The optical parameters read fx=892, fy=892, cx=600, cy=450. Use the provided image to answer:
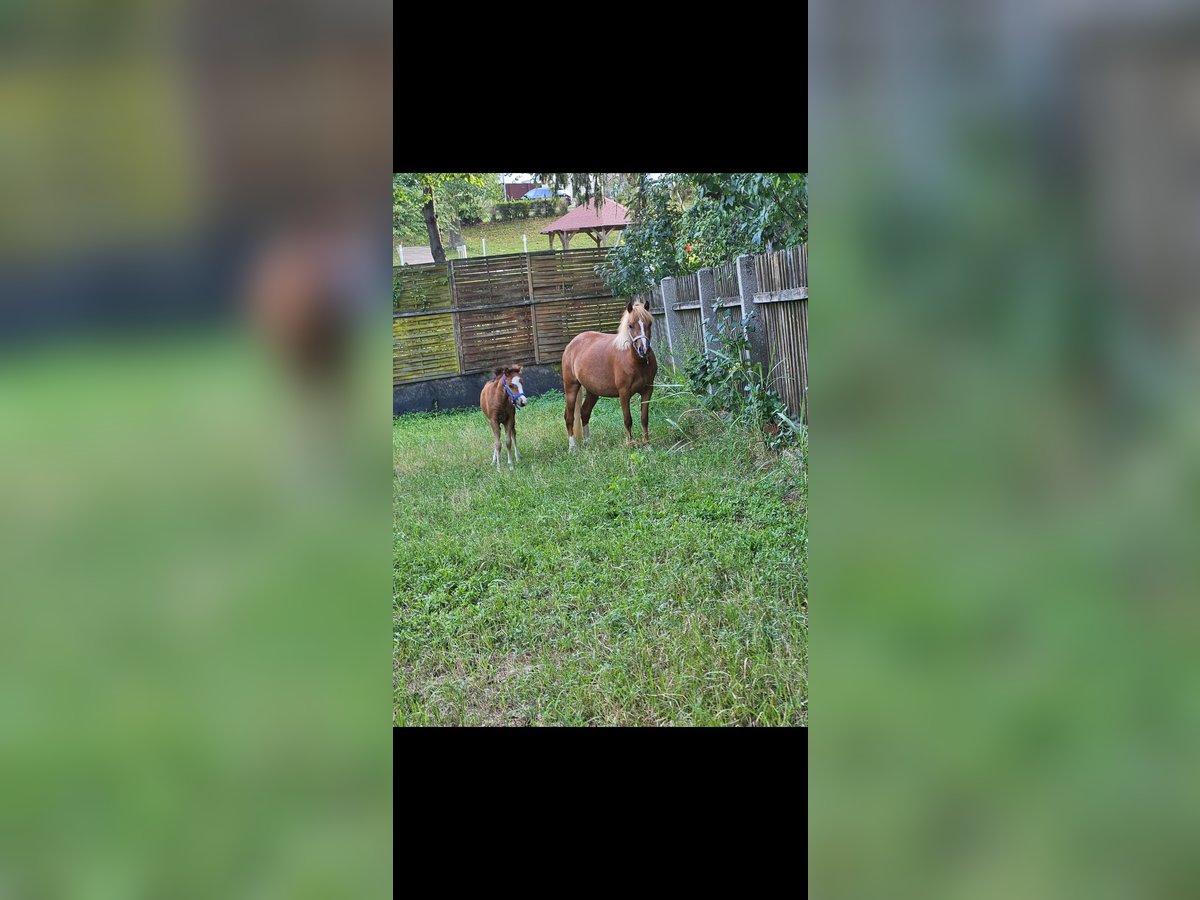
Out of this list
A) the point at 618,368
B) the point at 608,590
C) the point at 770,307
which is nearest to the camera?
the point at 608,590

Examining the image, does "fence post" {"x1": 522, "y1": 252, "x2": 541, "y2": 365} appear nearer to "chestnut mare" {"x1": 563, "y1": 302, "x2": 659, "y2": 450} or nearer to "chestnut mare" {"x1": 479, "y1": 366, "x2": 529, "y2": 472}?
"chestnut mare" {"x1": 563, "y1": 302, "x2": 659, "y2": 450}

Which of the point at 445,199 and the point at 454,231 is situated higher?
the point at 445,199

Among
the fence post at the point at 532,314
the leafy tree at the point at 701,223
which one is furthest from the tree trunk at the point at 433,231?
the leafy tree at the point at 701,223

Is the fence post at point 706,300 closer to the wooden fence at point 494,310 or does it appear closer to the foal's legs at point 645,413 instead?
the foal's legs at point 645,413

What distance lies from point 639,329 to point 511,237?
411 cm

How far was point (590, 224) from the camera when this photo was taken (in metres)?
9.30

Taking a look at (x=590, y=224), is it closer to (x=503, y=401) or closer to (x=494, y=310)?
(x=494, y=310)

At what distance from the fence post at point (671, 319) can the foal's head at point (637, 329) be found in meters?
0.90

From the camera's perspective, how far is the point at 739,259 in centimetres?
570

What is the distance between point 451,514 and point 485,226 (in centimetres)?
644
